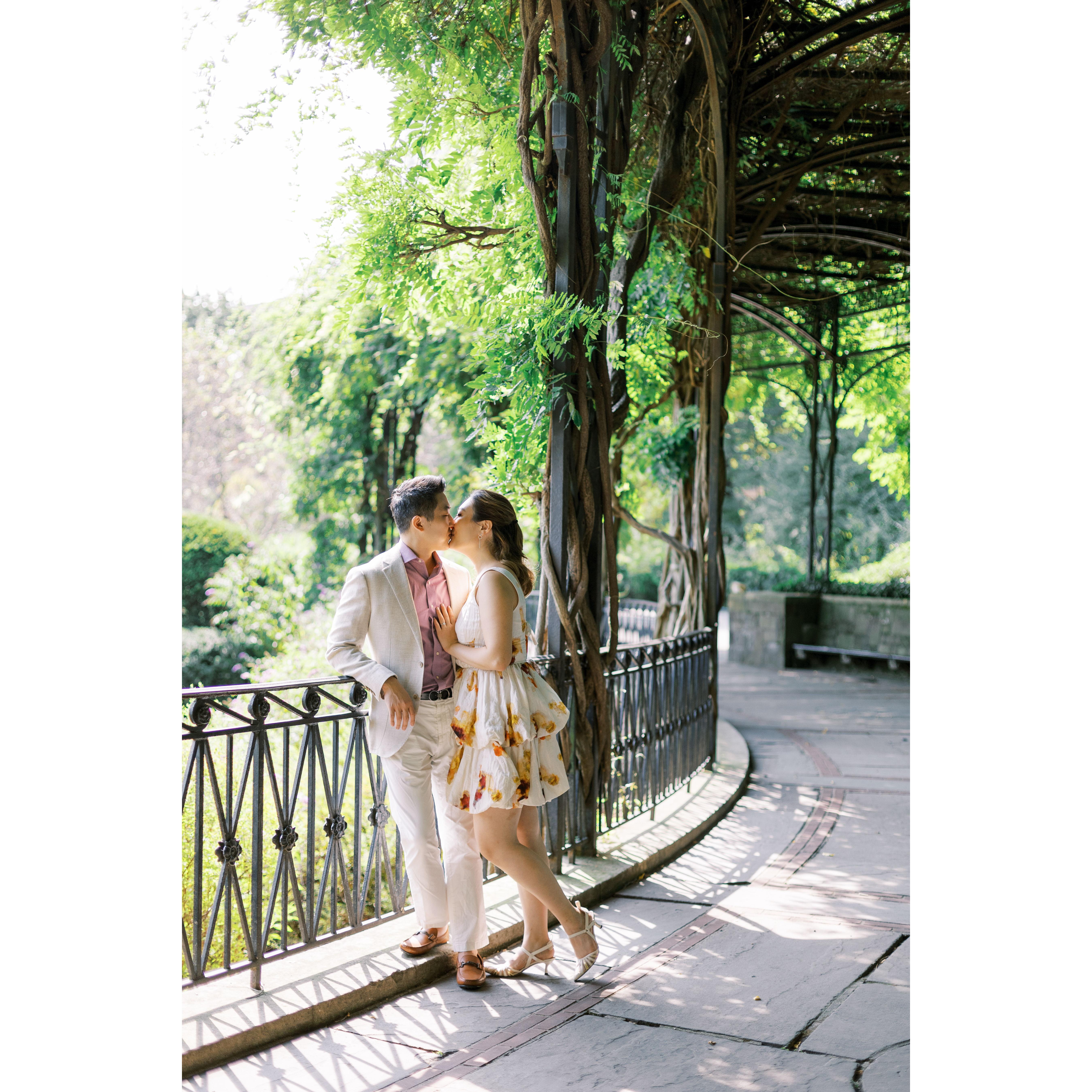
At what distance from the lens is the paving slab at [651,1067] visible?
2.71 m

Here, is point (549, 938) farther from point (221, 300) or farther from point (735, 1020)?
point (221, 300)

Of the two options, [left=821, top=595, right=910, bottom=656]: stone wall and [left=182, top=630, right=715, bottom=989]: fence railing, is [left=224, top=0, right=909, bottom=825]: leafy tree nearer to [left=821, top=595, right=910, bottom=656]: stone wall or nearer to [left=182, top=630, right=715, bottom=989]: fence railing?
[left=182, top=630, right=715, bottom=989]: fence railing

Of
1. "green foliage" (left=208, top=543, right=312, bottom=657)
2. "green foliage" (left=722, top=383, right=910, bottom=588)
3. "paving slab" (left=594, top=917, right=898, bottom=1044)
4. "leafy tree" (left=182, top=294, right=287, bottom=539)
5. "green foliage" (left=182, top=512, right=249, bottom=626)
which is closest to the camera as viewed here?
"paving slab" (left=594, top=917, right=898, bottom=1044)

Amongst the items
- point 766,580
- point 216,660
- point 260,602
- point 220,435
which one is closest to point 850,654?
point 766,580

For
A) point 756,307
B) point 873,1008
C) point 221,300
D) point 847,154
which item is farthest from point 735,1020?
point 221,300

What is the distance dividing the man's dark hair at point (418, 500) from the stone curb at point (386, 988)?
5.01 feet

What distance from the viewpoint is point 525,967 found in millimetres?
3559

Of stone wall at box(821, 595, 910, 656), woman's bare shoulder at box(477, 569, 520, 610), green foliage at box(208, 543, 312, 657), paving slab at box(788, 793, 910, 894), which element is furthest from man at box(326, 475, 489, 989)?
stone wall at box(821, 595, 910, 656)

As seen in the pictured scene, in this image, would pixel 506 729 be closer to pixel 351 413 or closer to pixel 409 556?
pixel 409 556

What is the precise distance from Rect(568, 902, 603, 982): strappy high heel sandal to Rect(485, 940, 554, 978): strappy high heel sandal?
0.10 metres

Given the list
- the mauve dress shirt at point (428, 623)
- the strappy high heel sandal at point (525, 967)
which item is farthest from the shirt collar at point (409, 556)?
the strappy high heel sandal at point (525, 967)

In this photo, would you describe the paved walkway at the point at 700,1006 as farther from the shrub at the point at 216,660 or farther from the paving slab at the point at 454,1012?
the shrub at the point at 216,660

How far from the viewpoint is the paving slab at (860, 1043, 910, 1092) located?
106 inches
